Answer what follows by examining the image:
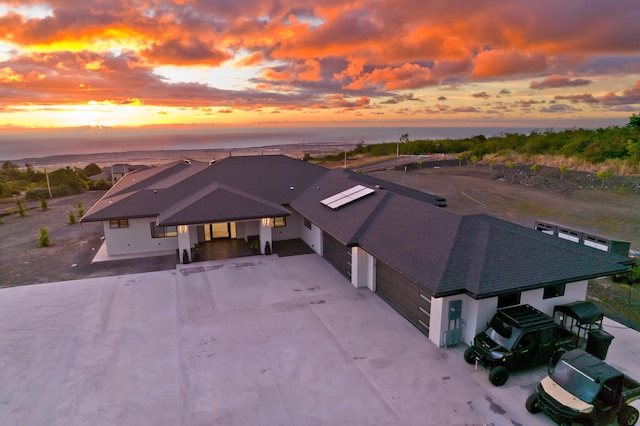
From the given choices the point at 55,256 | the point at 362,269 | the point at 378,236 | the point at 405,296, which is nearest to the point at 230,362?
A: the point at 405,296

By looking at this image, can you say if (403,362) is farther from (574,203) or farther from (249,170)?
(574,203)

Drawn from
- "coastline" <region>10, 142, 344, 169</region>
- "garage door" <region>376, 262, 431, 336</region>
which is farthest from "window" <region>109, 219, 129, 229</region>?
"coastline" <region>10, 142, 344, 169</region>

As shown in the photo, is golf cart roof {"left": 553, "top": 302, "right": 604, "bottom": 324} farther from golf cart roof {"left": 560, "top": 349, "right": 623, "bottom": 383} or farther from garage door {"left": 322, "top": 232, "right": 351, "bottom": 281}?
garage door {"left": 322, "top": 232, "right": 351, "bottom": 281}

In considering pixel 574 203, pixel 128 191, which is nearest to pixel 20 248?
pixel 128 191

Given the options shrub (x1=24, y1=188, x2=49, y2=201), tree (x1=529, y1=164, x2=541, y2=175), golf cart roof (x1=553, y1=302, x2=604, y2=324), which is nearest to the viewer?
golf cart roof (x1=553, y1=302, x2=604, y2=324)

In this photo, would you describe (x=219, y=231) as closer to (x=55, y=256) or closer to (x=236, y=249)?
(x=236, y=249)
